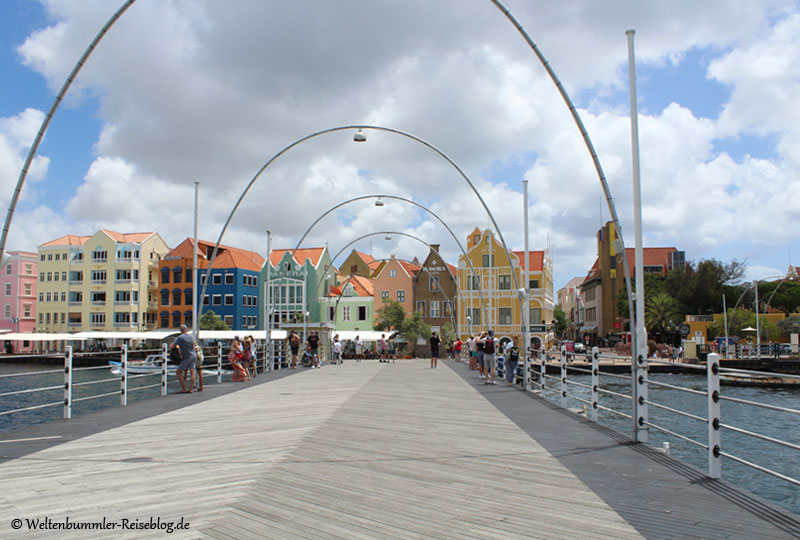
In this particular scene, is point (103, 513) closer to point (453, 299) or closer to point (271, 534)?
point (271, 534)

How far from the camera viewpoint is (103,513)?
214 inches

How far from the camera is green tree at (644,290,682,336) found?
74.6 metres

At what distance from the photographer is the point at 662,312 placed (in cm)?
7462

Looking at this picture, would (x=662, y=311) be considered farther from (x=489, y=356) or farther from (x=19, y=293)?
(x=19, y=293)

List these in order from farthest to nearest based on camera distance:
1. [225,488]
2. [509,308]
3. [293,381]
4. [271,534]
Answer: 1. [509,308]
2. [293,381]
3. [225,488]
4. [271,534]

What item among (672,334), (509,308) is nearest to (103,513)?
(509,308)

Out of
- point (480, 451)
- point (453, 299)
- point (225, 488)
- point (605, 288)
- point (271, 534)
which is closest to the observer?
point (271, 534)

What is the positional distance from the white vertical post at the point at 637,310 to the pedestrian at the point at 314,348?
69.9 feet

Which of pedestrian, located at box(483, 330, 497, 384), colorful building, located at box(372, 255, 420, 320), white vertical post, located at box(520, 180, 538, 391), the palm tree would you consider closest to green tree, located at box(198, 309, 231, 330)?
colorful building, located at box(372, 255, 420, 320)

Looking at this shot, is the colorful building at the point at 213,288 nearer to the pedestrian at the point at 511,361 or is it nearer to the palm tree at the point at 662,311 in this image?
the palm tree at the point at 662,311

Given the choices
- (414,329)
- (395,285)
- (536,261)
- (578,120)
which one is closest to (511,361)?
(578,120)

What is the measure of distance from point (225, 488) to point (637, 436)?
583 centimetres

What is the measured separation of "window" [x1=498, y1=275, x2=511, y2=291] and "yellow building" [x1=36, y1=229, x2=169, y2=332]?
140 ft

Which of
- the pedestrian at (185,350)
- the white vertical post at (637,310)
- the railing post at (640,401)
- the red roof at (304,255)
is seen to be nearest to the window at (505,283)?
the red roof at (304,255)
